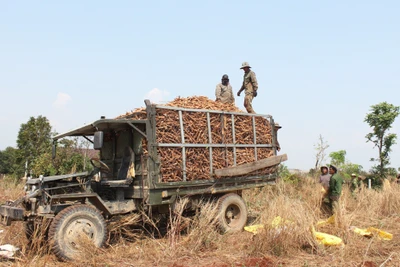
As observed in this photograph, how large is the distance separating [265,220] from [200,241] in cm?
120

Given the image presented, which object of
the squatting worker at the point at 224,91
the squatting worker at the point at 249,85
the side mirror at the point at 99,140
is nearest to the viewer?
the side mirror at the point at 99,140

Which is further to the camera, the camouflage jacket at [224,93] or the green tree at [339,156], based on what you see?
the green tree at [339,156]

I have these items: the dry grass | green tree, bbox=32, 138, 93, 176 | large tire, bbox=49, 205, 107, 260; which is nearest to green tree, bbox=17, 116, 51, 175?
green tree, bbox=32, 138, 93, 176

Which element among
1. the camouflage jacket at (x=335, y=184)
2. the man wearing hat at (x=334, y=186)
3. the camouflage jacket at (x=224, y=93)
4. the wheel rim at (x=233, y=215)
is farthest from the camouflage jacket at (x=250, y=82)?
the wheel rim at (x=233, y=215)

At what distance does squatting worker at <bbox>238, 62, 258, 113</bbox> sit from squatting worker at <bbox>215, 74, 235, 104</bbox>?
1.48 ft

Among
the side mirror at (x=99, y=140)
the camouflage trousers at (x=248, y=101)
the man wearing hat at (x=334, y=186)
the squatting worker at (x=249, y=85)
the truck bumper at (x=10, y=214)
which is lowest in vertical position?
the truck bumper at (x=10, y=214)

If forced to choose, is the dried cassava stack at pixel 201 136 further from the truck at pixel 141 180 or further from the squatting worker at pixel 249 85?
the squatting worker at pixel 249 85

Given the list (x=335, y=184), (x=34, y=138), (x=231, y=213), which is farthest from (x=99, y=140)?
(x=34, y=138)

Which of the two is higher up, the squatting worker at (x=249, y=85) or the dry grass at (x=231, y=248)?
the squatting worker at (x=249, y=85)

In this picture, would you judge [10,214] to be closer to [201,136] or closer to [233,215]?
[201,136]

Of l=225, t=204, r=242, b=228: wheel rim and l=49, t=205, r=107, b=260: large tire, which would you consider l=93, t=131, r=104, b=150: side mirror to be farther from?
l=225, t=204, r=242, b=228: wheel rim

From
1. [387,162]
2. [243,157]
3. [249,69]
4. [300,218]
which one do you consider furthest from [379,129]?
[300,218]

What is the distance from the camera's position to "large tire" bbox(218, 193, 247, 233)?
328 inches

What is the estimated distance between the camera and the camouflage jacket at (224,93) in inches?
407
